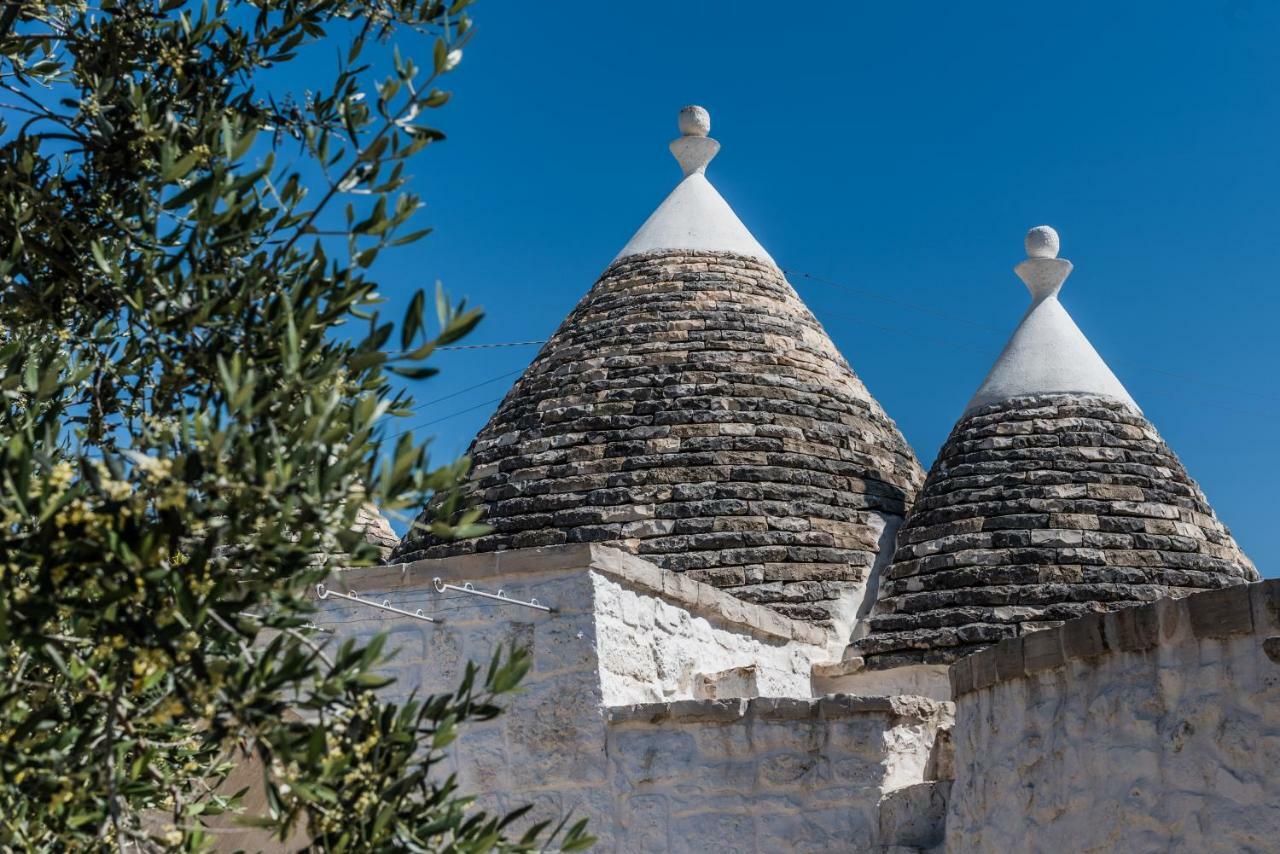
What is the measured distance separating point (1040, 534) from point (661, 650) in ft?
8.74

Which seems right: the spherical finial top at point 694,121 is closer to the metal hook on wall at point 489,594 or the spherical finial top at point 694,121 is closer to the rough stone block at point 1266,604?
the metal hook on wall at point 489,594

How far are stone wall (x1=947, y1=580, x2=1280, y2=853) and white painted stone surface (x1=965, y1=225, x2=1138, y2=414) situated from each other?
16.1 feet

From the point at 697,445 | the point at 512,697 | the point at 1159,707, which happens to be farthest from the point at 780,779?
the point at 697,445

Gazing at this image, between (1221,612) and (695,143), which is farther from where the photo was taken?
(695,143)

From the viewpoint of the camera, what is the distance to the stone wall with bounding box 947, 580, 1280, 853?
4.82m

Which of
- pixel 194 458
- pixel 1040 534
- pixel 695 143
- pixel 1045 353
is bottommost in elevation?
pixel 194 458

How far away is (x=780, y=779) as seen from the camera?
276 inches

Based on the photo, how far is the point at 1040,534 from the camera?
9430mm

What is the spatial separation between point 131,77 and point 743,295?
7740 mm

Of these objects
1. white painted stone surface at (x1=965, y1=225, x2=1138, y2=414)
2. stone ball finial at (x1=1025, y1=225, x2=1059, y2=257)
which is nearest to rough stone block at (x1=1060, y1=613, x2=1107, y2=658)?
white painted stone surface at (x1=965, y1=225, x2=1138, y2=414)

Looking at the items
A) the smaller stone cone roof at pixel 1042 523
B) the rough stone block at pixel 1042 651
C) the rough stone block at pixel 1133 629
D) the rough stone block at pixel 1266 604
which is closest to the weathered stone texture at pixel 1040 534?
the smaller stone cone roof at pixel 1042 523

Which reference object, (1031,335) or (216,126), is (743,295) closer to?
(1031,335)

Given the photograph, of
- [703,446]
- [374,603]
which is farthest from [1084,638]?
[703,446]

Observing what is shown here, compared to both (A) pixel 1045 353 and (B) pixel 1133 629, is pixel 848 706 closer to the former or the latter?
(B) pixel 1133 629
